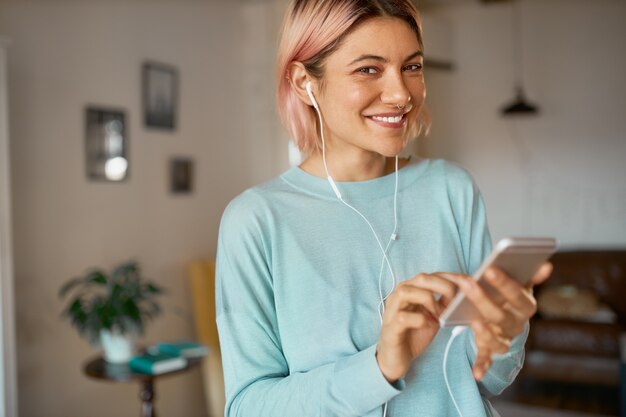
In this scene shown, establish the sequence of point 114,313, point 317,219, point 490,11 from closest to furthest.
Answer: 1. point 317,219
2. point 114,313
3. point 490,11

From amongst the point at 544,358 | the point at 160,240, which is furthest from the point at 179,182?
the point at 544,358

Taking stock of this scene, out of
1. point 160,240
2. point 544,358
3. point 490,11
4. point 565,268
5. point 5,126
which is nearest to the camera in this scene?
point 5,126

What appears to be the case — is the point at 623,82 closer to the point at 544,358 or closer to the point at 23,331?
the point at 544,358

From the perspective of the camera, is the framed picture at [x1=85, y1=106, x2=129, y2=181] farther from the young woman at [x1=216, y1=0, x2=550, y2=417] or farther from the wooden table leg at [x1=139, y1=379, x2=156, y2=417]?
the young woman at [x1=216, y1=0, x2=550, y2=417]

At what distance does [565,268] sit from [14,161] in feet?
12.6

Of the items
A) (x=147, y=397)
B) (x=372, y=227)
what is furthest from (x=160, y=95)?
(x=372, y=227)

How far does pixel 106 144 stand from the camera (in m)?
3.23

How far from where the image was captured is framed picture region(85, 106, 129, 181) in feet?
10.3

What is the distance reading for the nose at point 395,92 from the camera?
34.3 inches

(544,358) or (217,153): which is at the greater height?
(217,153)

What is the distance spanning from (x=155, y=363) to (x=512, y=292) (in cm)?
231

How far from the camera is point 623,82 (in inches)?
192

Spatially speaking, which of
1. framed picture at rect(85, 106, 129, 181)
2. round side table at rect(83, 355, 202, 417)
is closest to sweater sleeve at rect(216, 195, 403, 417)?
round side table at rect(83, 355, 202, 417)

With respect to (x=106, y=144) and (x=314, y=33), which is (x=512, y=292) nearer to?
(x=314, y=33)
